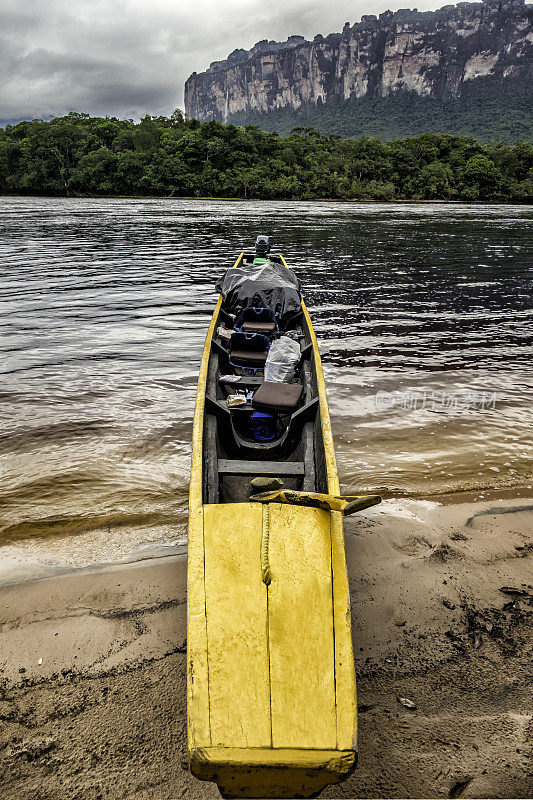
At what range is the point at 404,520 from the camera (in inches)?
196

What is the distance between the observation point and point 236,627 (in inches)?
109

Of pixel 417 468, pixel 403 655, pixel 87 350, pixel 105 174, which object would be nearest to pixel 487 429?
pixel 417 468

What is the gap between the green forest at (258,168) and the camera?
2842 inches

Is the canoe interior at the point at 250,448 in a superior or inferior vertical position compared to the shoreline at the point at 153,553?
superior

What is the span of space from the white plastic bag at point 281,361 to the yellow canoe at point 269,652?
3199mm

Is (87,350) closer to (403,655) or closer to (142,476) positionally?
(142,476)

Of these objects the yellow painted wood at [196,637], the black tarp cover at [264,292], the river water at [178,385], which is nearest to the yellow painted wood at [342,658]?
the yellow painted wood at [196,637]

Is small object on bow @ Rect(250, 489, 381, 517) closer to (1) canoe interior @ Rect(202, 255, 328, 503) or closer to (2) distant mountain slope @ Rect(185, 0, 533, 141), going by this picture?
(1) canoe interior @ Rect(202, 255, 328, 503)

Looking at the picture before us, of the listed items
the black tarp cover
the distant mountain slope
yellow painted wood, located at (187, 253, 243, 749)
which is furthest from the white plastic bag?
the distant mountain slope

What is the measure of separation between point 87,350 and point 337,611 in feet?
30.2

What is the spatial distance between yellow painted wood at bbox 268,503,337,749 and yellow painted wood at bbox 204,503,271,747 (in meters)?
0.07

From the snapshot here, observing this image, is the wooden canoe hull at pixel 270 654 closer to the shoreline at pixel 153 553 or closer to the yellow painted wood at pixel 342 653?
the yellow painted wood at pixel 342 653

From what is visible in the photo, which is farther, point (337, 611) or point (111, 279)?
point (111, 279)

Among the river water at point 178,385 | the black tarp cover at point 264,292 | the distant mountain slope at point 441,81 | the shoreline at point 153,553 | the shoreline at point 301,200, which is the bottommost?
the shoreline at point 153,553
